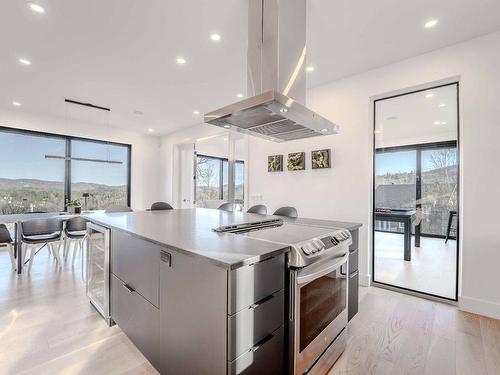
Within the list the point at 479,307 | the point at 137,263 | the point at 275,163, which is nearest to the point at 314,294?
the point at 137,263

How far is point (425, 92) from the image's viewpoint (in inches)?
119

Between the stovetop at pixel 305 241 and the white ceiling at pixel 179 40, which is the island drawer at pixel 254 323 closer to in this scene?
the stovetop at pixel 305 241

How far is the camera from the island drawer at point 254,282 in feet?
3.63

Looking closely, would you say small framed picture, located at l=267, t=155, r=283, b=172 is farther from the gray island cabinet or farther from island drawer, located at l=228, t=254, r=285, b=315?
island drawer, located at l=228, t=254, r=285, b=315

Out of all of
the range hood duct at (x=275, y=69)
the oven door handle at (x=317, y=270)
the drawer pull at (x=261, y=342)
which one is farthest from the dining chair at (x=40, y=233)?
the oven door handle at (x=317, y=270)

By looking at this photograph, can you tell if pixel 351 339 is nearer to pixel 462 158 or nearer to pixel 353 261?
pixel 353 261

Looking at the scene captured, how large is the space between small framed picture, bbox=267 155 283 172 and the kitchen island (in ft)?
8.70

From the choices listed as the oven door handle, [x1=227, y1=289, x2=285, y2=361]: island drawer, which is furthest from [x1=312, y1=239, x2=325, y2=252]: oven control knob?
[x1=227, y1=289, x2=285, y2=361]: island drawer

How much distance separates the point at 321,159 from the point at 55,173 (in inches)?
233

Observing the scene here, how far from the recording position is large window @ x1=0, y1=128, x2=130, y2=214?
5.11 metres

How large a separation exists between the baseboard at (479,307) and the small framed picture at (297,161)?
2458 millimetres

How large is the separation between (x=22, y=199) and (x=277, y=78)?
6229mm

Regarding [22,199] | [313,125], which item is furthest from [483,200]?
[22,199]

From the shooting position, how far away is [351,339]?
2.05m
